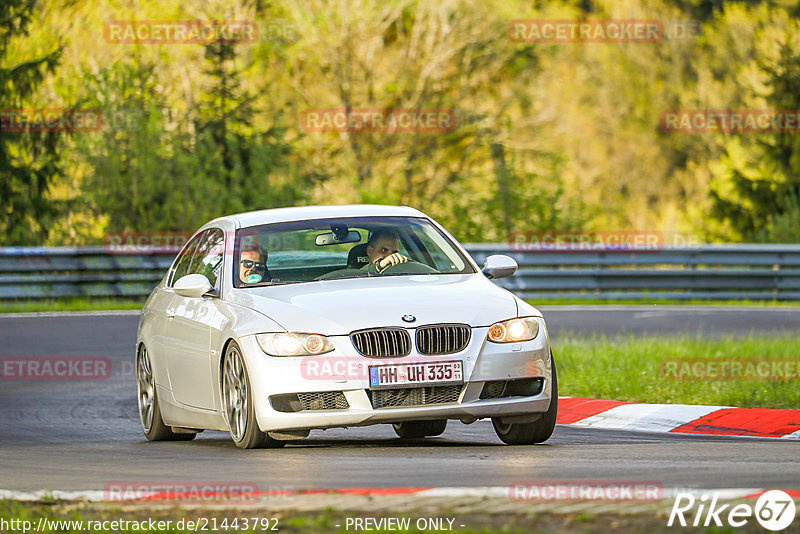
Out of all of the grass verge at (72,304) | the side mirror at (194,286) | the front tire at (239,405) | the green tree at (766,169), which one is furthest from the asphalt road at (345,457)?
the green tree at (766,169)

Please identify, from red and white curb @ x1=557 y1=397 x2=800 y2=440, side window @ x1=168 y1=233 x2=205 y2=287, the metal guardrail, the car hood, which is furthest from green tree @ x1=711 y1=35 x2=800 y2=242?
the car hood

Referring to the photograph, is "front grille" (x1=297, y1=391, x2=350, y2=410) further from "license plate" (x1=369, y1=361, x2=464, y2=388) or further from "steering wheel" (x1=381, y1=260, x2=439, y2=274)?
"steering wheel" (x1=381, y1=260, x2=439, y2=274)

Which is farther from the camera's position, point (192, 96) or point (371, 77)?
point (371, 77)

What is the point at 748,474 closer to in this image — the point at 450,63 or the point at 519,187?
the point at 519,187

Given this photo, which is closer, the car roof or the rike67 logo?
the rike67 logo

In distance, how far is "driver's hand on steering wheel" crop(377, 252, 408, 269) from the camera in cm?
961

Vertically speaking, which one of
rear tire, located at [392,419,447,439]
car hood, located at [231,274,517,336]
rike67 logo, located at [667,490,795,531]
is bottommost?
rear tire, located at [392,419,447,439]

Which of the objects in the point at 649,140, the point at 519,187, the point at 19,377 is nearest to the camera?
the point at 19,377

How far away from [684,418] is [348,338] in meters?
3.38

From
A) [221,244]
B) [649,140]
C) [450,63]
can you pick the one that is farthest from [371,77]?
[221,244]

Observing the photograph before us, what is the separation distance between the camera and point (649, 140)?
177ft

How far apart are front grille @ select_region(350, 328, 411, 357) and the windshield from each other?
1.12 m

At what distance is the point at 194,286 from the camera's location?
9328 millimetres

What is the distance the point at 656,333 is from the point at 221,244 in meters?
9.40
